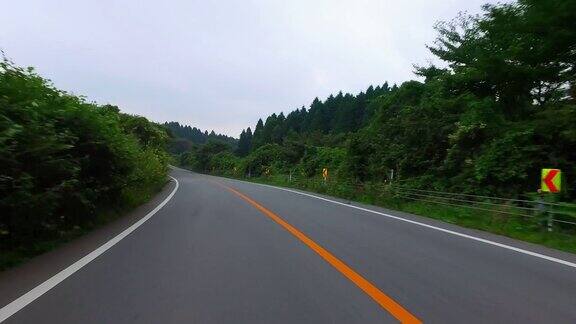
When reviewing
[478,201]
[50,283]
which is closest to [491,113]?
[478,201]

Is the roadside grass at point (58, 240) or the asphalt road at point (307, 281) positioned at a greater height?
the asphalt road at point (307, 281)

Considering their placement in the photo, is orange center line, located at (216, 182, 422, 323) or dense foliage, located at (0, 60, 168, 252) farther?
dense foliage, located at (0, 60, 168, 252)

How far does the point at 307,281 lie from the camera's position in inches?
279

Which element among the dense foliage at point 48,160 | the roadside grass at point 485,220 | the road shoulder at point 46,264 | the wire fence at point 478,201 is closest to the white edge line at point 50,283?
the road shoulder at point 46,264

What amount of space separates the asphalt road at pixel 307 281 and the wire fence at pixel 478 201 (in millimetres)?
2760

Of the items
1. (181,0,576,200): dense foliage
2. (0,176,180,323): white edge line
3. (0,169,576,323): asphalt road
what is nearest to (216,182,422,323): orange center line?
(0,169,576,323): asphalt road

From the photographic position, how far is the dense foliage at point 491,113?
803 inches

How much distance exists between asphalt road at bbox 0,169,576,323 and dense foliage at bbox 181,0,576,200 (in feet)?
31.5

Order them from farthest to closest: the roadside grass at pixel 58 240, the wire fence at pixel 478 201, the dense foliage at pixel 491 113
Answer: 1. the dense foliage at pixel 491 113
2. the wire fence at pixel 478 201
3. the roadside grass at pixel 58 240

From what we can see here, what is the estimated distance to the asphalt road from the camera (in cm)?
556

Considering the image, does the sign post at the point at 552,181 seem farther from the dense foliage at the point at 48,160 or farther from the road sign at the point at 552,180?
the dense foliage at the point at 48,160

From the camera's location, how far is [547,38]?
69.6ft

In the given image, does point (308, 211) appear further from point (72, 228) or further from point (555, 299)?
point (555, 299)

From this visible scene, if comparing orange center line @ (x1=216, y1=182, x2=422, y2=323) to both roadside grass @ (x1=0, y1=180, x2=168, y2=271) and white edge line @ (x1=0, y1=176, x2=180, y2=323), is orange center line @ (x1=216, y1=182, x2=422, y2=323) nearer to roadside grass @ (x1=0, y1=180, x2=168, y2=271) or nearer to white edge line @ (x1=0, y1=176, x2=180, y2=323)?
white edge line @ (x1=0, y1=176, x2=180, y2=323)
